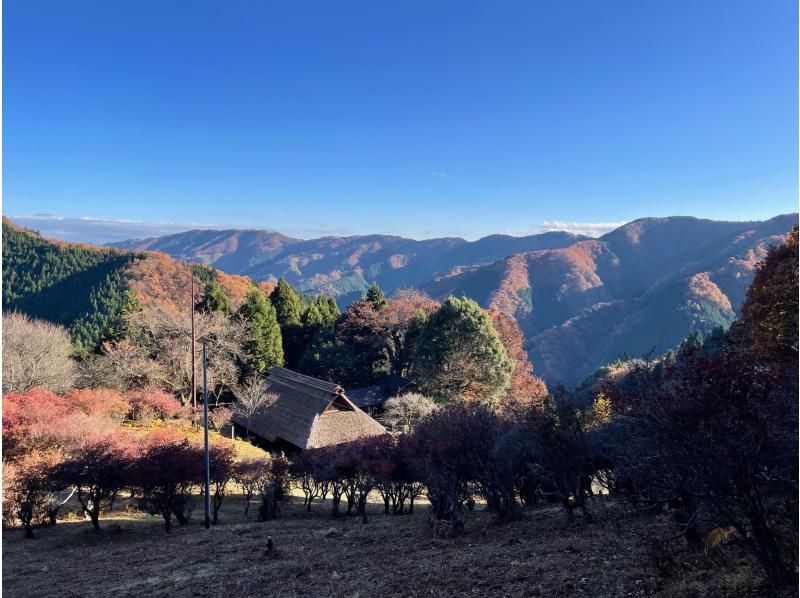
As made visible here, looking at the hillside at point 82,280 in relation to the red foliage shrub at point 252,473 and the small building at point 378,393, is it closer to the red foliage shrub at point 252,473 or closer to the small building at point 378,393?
the small building at point 378,393

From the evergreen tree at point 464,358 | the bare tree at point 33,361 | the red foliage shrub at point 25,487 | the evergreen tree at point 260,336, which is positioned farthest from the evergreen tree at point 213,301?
the red foliage shrub at point 25,487

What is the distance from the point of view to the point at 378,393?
32.8m

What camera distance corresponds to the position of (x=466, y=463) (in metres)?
11.5

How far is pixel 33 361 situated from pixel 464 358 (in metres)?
22.8

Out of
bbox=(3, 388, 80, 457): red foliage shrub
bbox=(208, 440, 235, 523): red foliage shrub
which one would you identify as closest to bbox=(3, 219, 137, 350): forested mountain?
bbox=(3, 388, 80, 457): red foliage shrub

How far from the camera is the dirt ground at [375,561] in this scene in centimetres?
617

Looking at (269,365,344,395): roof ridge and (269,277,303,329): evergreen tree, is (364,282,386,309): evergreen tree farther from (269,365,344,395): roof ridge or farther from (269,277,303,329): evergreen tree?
(269,365,344,395): roof ridge

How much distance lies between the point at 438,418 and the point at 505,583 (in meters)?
6.70

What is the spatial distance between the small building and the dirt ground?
691 inches

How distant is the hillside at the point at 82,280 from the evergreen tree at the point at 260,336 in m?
30.4

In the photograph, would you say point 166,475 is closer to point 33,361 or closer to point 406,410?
point 406,410

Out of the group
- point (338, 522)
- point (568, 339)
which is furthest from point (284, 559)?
point (568, 339)

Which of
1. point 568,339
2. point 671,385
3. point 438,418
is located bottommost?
point 568,339

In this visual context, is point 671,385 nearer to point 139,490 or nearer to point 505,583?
point 505,583
